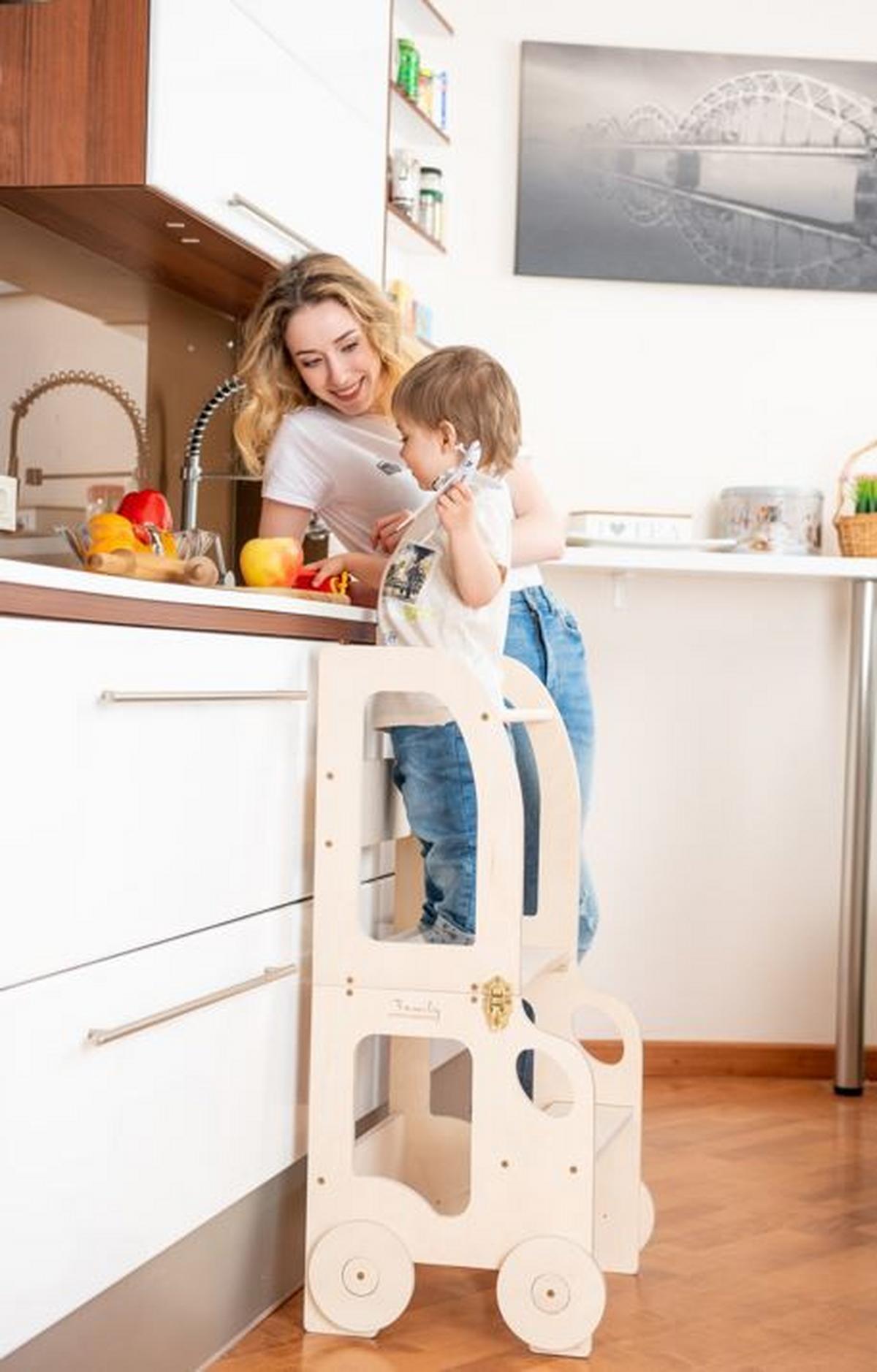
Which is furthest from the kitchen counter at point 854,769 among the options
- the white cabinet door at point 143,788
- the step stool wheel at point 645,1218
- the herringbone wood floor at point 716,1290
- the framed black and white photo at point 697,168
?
the white cabinet door at point 143,788

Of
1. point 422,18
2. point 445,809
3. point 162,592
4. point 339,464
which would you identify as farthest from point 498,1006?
point 422,18

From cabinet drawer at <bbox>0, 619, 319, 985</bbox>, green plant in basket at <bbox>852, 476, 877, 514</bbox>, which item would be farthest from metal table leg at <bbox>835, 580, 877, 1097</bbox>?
cabinet drawer at <bbox>0, 619, 319, 985</bbox>

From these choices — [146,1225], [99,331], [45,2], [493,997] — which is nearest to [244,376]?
[99,331]

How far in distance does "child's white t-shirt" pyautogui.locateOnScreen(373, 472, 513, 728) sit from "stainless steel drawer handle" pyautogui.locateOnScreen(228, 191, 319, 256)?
542 millimetres

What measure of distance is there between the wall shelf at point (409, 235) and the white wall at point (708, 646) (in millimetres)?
245

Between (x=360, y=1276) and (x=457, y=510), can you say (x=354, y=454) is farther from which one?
(x=360, y=1276)

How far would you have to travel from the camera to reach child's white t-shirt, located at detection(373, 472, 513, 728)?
2230 mm

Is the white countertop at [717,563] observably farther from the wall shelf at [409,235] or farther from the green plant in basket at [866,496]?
the wall shelf at [409,235]

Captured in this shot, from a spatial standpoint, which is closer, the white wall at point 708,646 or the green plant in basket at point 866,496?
the green plant in basket at point 866,496

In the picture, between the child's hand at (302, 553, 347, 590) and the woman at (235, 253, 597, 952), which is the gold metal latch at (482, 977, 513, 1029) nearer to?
the woman at (235, 253, 597, 952)

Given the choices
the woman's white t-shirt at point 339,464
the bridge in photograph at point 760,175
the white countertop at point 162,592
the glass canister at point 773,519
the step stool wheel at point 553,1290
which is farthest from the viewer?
the bridge in photograph at point 760,175

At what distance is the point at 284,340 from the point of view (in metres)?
2.58

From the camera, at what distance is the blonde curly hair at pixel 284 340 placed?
8.34 feet

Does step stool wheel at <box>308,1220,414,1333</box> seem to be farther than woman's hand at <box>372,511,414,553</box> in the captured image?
No
